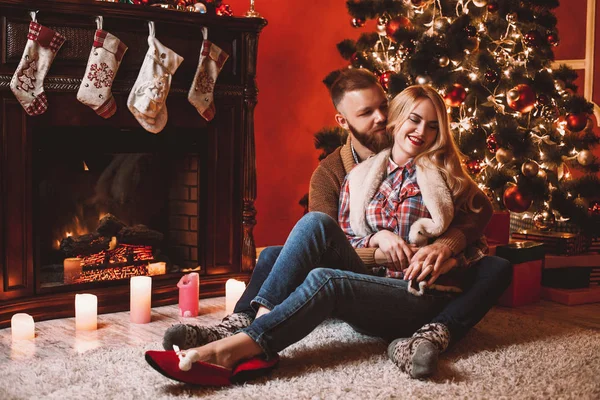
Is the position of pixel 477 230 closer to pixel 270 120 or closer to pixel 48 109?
pixel 48 109

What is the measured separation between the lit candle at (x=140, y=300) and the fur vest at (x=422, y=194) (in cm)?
90

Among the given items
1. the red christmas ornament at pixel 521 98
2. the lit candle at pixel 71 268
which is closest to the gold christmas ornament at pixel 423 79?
the red christmas ornament at pixel 521 98

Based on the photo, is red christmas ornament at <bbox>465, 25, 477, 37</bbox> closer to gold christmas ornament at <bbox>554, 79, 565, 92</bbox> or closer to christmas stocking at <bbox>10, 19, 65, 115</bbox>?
gold christmas ornament at <bbox>554, 79, 565, 92</bbox>

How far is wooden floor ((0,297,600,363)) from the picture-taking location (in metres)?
2.36

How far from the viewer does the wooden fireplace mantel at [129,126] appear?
8.64ft

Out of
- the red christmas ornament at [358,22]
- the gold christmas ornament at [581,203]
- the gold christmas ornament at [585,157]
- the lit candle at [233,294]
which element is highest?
the red christmas ornament at [358,22]

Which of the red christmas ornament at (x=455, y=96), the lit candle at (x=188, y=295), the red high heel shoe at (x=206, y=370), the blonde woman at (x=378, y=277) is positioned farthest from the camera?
the red christmas ornament at (x=455, y=96)

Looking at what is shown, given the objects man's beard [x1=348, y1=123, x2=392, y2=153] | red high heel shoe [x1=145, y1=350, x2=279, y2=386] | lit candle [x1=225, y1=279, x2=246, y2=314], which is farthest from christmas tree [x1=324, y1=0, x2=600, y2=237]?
red high heel shoe [x1=145, y1=350, x2=279, y2=386]

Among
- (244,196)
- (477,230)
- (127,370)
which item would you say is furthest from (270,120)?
(127,370)

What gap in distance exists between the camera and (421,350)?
6.41 feet

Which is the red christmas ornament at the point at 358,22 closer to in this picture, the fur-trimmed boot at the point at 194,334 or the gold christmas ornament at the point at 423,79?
the gold christmas ornament at the point at 423,79

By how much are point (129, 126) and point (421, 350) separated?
61.5 inches

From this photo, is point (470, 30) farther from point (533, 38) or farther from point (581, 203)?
point (581, 203)

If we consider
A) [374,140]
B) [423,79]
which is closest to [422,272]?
[374,140]
